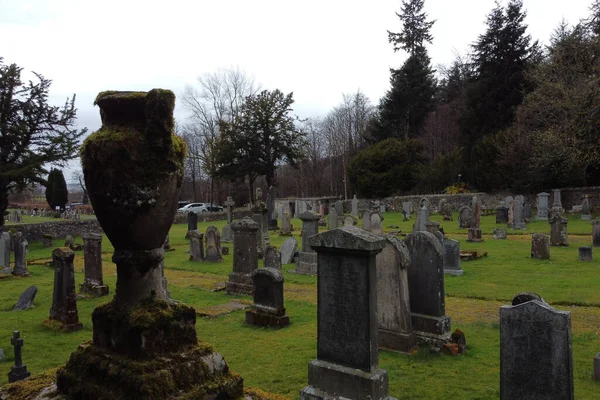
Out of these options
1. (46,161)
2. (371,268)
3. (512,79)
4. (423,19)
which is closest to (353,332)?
(371,268)

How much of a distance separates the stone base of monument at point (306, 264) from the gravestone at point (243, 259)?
246 centimetres

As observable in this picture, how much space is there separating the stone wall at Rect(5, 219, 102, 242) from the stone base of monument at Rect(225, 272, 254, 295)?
17.3 meters

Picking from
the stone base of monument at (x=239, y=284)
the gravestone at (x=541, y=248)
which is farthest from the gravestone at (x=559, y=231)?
the stone base of monument at (x=239, y=284)

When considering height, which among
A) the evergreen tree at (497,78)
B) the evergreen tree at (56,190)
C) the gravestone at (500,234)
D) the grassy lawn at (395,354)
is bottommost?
the grassy lawn at (395,354)

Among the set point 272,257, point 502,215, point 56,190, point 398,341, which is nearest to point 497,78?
point 502,215

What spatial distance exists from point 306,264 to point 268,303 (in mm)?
5465

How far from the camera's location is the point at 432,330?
716cm

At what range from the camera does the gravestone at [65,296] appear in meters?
8.85

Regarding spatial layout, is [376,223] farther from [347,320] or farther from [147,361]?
[147,361]

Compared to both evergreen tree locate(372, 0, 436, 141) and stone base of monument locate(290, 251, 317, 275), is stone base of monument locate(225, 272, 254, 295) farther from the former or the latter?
evergreen tree locate(372, 0, 436, 141)

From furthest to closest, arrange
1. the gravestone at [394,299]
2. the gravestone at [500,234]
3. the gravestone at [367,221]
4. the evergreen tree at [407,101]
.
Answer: the evergreen tree at [407,101]
the gravestone at [500,234]
the gravestone at [367,221]
the gravestone at [394,299]

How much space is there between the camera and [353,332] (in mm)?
4898

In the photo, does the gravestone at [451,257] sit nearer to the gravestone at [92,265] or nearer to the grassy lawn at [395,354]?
the grassy lawn at [395,354]

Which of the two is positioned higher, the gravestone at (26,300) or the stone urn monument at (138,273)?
the stone urn monument at (138,273)
